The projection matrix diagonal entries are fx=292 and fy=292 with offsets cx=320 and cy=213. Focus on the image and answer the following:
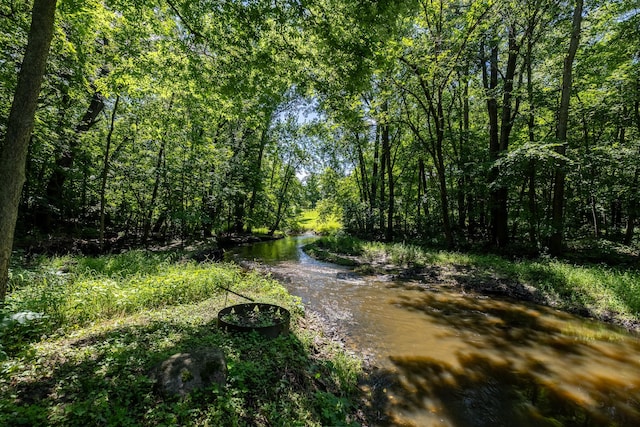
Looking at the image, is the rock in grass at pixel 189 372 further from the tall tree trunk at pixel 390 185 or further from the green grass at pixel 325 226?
the green grass at pixel 325 226

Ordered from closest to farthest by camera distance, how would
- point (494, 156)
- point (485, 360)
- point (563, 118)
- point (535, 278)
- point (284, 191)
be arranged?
point (485, 360)
point (535, 278)
point (563, 118)
point (494, 156)
point (284, 191)

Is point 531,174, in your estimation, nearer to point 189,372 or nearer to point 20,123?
point 189,372

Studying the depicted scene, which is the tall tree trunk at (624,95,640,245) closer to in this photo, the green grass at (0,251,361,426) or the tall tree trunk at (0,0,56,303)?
the green grass at (0,251,361,426)

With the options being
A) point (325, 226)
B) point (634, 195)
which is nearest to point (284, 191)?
point (325, 226)

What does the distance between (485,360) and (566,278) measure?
196 inches

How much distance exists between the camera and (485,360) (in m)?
5.04

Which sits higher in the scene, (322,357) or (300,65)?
(300,65)

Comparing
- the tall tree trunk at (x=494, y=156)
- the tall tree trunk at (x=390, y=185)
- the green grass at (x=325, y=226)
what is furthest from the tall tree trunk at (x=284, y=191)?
the tall tree trunk at (x=494, y=156)

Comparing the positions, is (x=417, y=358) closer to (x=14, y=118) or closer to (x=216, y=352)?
(x=216, y=352)

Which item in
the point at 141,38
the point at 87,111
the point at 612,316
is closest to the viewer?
the point at 612,316

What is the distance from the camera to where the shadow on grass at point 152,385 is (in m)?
2.52

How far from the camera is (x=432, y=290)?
30.0 feet

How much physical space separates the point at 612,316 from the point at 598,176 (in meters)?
5.91

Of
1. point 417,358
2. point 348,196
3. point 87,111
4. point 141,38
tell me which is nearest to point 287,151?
point 348,196
